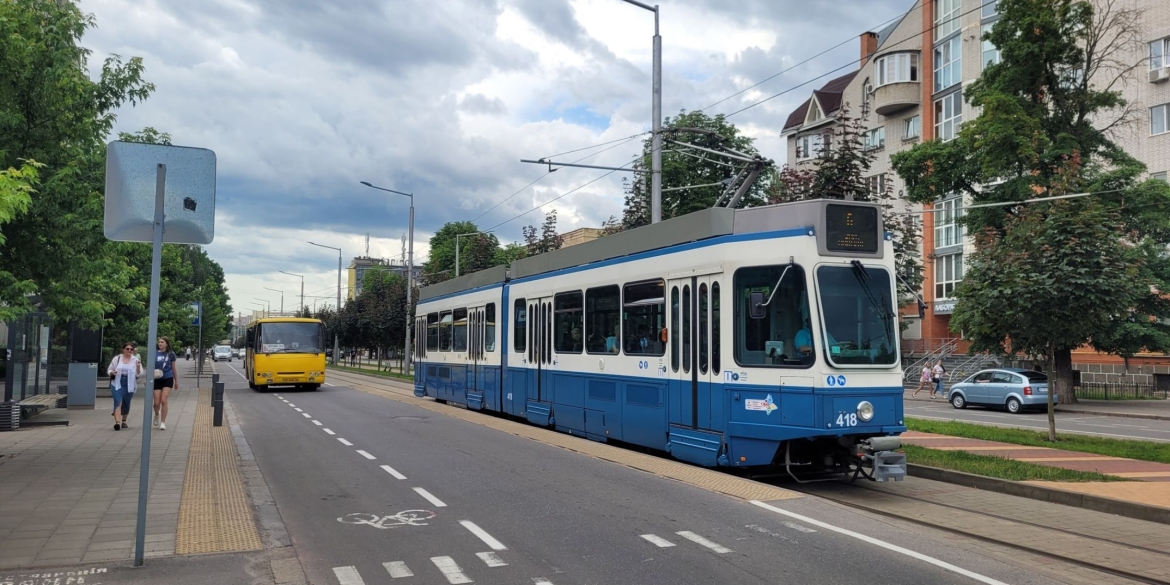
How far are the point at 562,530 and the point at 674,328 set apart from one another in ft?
15.2

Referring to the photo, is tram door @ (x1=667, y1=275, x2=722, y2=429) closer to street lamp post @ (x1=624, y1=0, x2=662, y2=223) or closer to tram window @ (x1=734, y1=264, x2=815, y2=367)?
tram window @ (x1=734, y1=264, x2=815, y2=367)

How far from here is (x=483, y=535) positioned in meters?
8.35

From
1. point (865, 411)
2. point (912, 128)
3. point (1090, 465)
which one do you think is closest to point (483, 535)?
point (865, 411)

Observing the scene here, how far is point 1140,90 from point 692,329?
38.7m

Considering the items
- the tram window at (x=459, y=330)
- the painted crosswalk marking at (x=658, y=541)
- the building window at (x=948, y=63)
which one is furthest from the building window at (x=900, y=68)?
the painted crosswalk marking at (x=658, y=541)

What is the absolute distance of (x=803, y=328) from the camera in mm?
10656

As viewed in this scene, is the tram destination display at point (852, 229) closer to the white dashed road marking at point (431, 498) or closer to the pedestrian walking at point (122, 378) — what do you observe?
the white dashed road marking at point (431, 498)

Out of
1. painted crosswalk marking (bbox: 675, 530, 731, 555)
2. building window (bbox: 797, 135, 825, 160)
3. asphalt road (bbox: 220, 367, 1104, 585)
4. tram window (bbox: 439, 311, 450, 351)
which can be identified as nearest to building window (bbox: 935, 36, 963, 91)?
building window (bbox: 797, 135, 825, 160)

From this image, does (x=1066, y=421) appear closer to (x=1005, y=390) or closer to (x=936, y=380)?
(x=1005, y=390)

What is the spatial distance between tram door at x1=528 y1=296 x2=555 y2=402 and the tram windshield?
7.02m

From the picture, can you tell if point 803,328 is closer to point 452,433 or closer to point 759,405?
point 759,405

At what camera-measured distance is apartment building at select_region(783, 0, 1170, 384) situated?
40.6 metres

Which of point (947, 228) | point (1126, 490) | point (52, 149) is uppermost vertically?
point (947, 228)

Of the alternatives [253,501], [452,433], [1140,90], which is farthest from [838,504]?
[1140,90]
